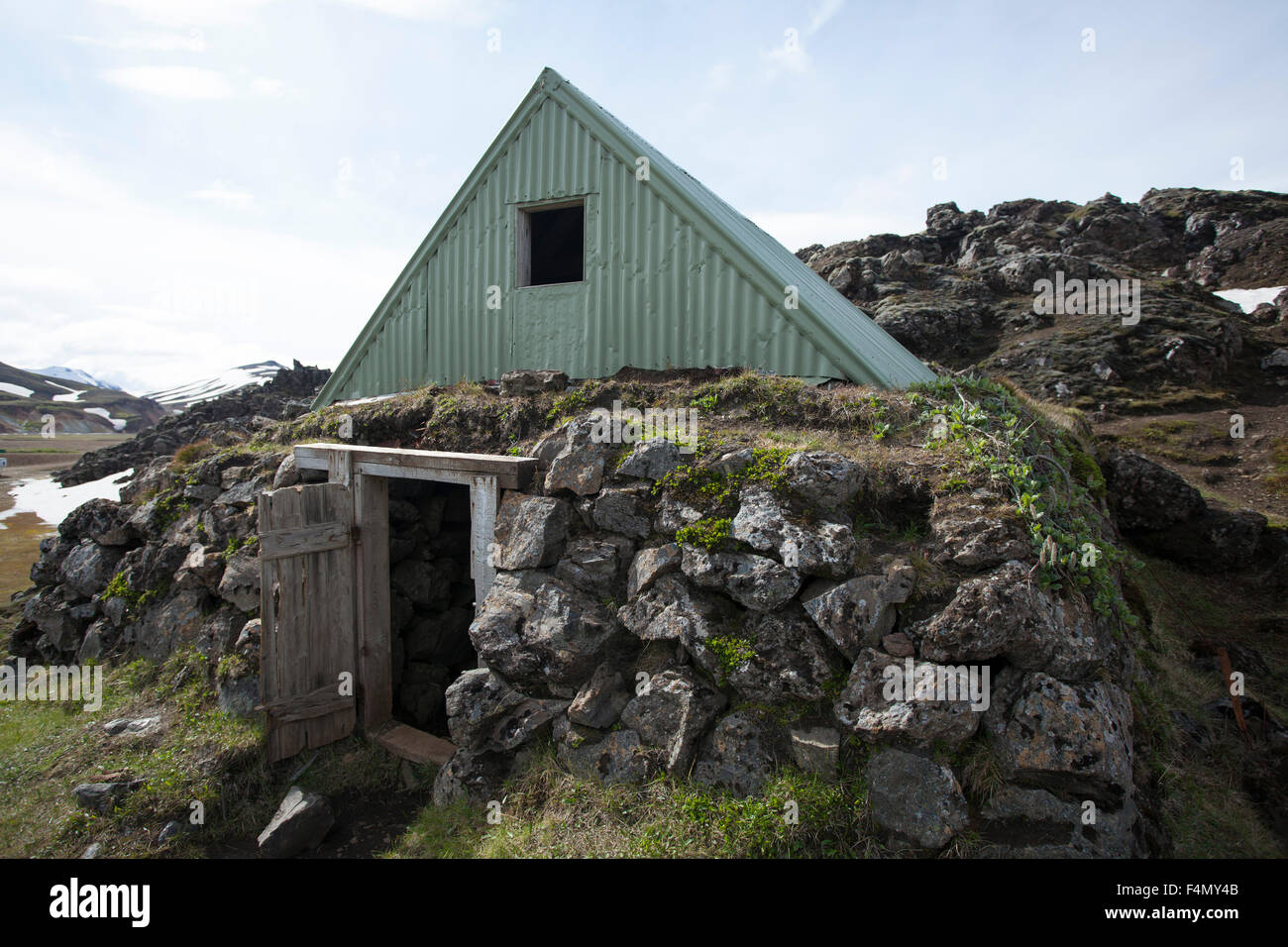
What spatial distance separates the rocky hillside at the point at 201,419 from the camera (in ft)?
95.3

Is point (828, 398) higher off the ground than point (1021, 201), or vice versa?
point (1021, 201)

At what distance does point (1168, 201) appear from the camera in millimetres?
38469

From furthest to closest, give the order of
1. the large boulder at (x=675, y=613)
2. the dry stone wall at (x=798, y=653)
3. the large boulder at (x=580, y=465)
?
the large boulder at (x=580, y=465) → the large boulder at (x=675, y=613) → the dry stone wall at (x=798, y=653)

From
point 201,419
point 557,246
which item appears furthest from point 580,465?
point 201,419

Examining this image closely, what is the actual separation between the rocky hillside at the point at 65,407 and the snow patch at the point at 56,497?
8160cm

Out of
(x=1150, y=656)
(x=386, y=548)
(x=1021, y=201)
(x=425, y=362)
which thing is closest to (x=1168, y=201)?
(x=1021, y=201)

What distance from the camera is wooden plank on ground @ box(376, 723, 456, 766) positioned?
7219 millimetres

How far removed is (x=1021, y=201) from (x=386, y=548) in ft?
150

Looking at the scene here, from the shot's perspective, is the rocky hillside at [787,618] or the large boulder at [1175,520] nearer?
the rocky hillside at [787,618]

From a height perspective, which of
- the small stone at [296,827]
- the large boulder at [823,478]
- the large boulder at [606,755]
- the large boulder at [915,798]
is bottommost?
the small stone at [296,827]

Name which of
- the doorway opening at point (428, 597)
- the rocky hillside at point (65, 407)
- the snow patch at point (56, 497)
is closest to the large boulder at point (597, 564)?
the doorway opening at point (428, 597)

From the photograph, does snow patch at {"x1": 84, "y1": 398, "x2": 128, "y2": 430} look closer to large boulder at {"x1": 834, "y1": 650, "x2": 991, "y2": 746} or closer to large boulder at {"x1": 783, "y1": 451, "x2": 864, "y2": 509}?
large boulder at {"x1": 783, "y1": 451, "x2": 864, "y2": 509}

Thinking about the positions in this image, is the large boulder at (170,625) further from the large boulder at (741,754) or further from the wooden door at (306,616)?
the large boulder at (741,754)

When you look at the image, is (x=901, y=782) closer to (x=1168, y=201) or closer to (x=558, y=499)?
(x=558, y=499)
